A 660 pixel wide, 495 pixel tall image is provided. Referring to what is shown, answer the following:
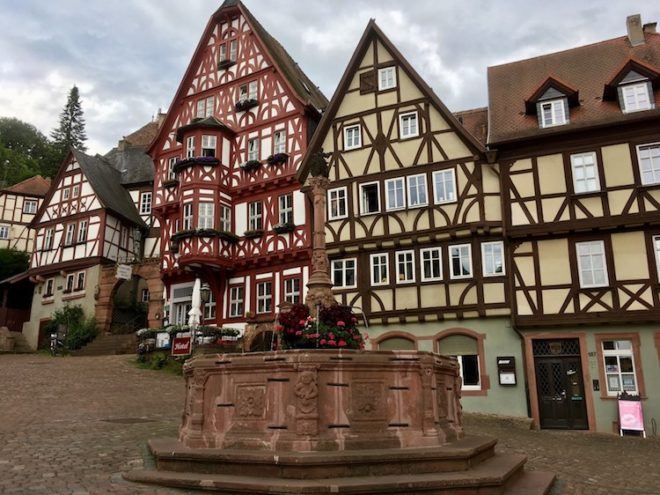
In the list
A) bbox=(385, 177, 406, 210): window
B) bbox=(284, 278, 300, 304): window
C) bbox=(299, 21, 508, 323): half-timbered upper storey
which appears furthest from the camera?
bbox=(284, 278, 300, 304): window

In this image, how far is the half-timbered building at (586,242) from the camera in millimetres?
17234

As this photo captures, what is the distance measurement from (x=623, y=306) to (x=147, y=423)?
45.0 feet

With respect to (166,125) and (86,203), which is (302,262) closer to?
(166,125)

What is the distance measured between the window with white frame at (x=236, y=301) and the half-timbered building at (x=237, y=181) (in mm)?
46

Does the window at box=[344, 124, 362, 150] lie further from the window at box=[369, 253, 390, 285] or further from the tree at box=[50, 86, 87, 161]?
the tree at box=[50, 86, 87, 161]

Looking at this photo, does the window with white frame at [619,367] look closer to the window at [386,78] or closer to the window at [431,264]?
the window at [431,264]

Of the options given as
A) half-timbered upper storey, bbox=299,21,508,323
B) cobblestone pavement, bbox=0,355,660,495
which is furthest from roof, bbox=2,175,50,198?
half-timbered upper storey, bbox=299,21,508,323

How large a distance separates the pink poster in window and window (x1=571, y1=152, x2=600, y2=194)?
6.52 metres

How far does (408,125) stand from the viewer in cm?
2180

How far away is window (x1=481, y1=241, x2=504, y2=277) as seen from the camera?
1906cm

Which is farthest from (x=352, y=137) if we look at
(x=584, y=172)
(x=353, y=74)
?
(x=584, y=172)

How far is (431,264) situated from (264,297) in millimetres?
8527

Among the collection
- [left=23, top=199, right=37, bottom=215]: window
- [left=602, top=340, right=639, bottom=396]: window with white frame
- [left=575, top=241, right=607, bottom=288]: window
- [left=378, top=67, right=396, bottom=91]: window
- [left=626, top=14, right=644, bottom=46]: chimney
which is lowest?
[left=602, top=340, right=639, bottom=396]: window with white frame

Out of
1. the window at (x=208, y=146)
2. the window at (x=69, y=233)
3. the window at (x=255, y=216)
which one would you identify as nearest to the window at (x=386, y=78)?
the window at (x=255, y=216)
